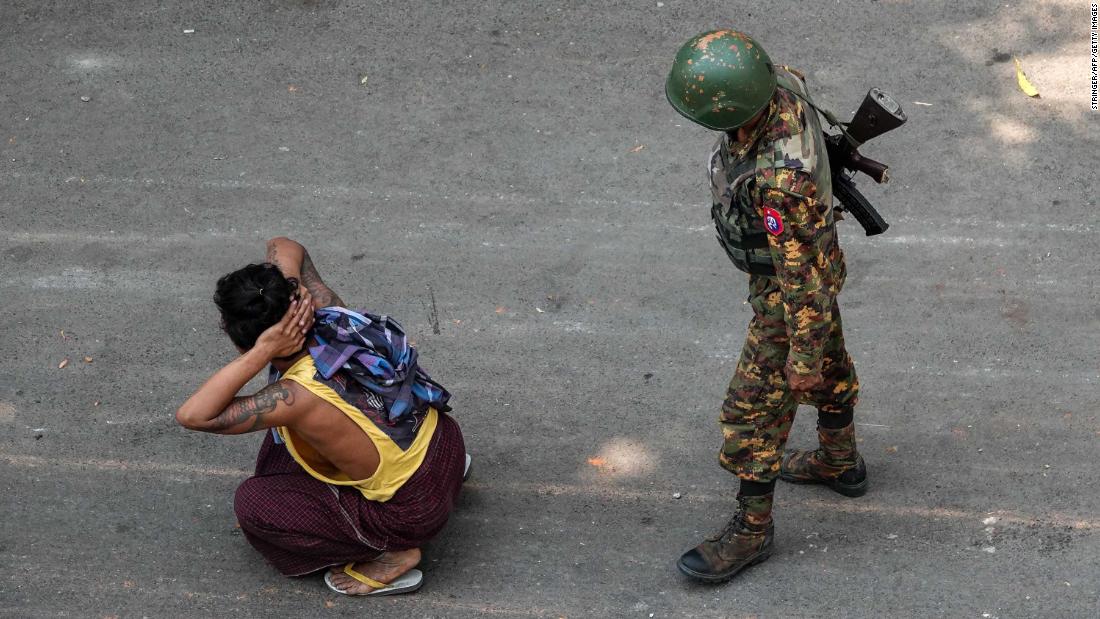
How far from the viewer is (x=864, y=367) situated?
16.2 feet

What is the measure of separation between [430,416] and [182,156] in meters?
2.78

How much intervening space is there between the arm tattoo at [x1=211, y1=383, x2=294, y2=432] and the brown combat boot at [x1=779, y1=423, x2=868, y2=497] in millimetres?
1914

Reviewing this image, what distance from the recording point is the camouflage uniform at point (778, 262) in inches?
139

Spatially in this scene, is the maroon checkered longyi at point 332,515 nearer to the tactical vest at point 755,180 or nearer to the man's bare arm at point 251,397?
the man's bare arm at point 251,397

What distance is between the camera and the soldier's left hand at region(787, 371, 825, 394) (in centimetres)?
369

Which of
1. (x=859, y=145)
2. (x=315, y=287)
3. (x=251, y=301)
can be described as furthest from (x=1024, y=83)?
(x=251, y=301)

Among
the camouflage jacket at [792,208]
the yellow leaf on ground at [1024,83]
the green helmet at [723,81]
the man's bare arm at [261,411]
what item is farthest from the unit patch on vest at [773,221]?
the yellow leaf on ground at [1024,83]

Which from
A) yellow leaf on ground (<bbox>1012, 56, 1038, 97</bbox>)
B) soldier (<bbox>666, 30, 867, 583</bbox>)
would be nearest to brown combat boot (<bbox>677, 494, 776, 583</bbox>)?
soldier (<bbox>666, 30, 867, 583</bbox>)

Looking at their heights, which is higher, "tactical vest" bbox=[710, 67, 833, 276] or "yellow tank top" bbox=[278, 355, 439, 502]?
"tactical vest" bbox=[710, 67, 833, 276]

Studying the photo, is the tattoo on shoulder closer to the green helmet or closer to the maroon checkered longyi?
the maroon checkered longyi

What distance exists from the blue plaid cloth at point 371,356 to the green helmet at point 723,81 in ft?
4.03

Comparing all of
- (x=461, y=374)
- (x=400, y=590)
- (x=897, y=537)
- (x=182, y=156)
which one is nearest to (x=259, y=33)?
(x=182, y=156)

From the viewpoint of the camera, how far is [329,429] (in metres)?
3.79

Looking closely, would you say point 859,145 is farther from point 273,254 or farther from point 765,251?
point 273,254
